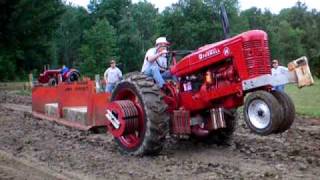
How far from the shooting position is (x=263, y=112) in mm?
7137

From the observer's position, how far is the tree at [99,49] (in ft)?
230

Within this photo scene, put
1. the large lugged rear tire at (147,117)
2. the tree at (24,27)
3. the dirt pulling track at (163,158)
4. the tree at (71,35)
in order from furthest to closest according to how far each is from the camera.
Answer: the tree at (71,35)
the tree at (24,27)
the large lugged rear tire at (147,117)
the dirt pulling track at (163,158)

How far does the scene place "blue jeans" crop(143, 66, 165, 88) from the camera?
895 cm

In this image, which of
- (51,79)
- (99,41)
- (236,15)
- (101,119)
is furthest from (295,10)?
(101,119)

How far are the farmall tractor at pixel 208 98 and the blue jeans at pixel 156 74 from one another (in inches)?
5.1

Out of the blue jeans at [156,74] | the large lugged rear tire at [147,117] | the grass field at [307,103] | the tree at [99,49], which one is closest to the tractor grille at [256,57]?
the large lugged rear tire at [147,117]

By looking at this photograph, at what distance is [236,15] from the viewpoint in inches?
3297

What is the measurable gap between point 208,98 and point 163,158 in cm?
116

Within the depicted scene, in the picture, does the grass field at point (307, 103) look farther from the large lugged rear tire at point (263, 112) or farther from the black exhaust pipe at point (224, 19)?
the large lugged rear tire at point (263, 112)

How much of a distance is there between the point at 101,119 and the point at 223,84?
4429mm

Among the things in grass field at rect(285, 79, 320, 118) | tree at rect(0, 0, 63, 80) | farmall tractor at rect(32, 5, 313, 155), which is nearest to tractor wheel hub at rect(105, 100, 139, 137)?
farmall tractor at rect(32, 5, 313, 155)

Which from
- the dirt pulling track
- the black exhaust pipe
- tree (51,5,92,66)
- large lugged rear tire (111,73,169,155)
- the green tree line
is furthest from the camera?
tree (51,5,92,66)

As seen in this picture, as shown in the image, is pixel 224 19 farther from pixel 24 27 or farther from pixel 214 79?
pixel 24 27

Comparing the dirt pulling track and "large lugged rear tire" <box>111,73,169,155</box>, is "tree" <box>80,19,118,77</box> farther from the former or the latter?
"large lugged rear tire" <box>111,73,169,155</box>
